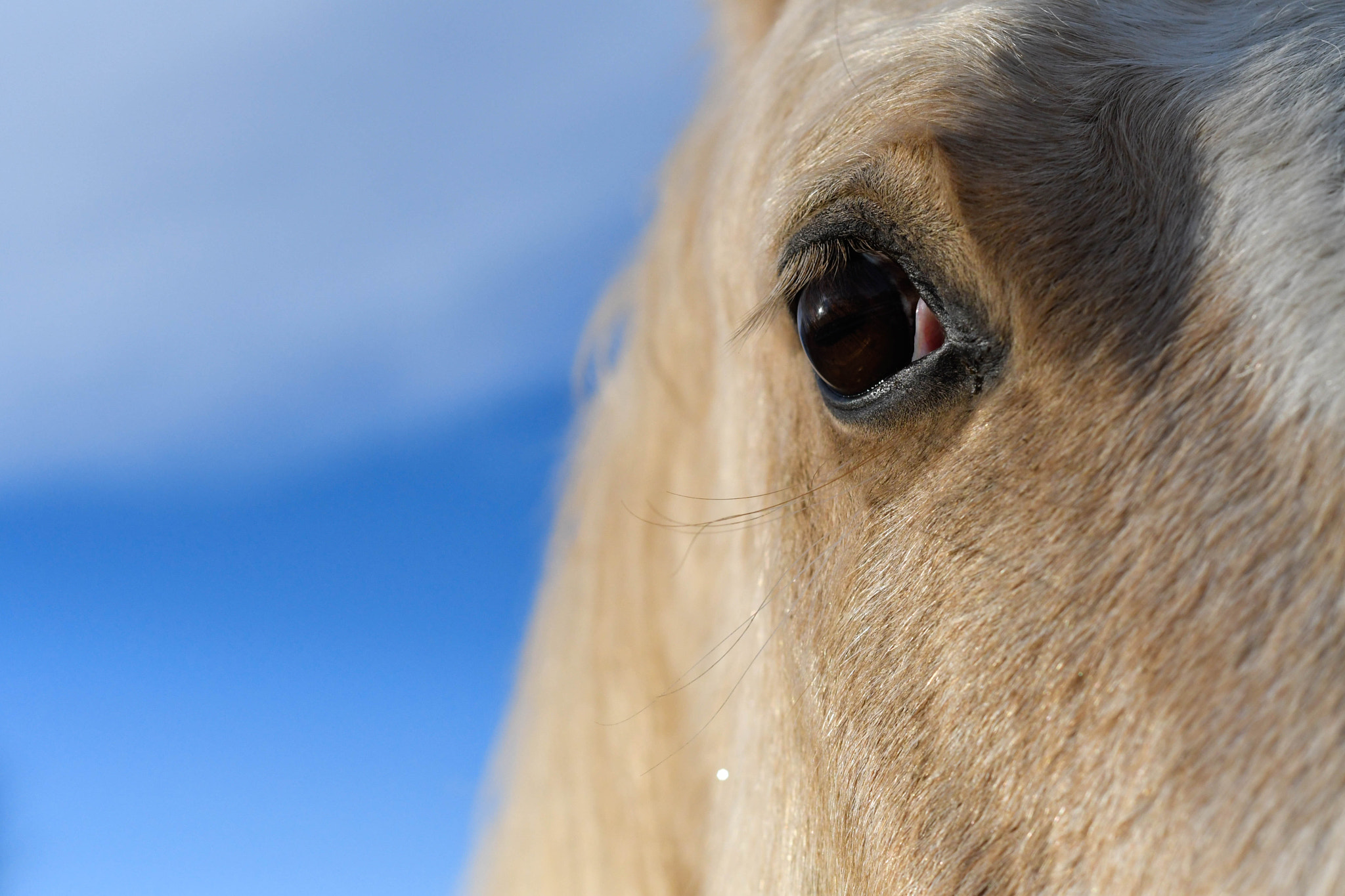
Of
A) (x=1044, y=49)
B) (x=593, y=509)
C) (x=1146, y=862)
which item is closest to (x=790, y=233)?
(x=1044, y=49)

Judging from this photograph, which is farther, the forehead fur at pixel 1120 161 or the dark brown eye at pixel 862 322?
the dark brown eye at pixel 862 322

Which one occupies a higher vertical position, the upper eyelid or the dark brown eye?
the upper eyelid

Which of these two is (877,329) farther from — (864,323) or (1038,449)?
(1038,449)

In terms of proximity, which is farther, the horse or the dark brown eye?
the dark brown eye

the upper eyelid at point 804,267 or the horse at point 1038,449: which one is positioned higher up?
the upper eyelid at point 804,267

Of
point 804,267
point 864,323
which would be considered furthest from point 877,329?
point 804,267

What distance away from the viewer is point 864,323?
1087mm

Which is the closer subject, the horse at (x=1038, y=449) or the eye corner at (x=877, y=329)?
the horse at (x=1038, y=449)

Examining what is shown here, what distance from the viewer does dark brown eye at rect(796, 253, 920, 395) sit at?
1069mm

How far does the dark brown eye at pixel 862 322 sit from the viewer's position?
1.07 m

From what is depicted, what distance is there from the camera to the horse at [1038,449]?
0.75 meters

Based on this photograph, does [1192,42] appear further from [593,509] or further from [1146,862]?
[593,509]

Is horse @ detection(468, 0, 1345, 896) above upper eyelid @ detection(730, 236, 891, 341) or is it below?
below

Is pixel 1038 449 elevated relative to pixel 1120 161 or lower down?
lower down
